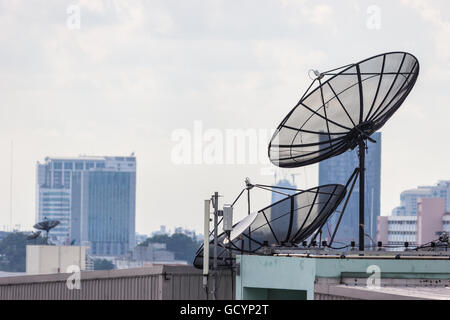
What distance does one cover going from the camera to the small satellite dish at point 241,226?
42.4 meters

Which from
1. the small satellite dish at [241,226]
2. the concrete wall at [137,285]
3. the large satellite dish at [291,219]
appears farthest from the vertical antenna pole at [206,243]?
the large satellite dish at [291,219]

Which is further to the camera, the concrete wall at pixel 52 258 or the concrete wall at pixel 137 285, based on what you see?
the concrete wall at pixel 52 258

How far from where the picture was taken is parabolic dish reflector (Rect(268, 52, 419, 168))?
43.2 m

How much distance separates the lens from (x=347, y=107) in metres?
44.1

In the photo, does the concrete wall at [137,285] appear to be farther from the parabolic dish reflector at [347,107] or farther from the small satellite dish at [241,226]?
the parabolic dish reflector at [347,107]

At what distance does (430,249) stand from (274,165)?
6616 millimetres

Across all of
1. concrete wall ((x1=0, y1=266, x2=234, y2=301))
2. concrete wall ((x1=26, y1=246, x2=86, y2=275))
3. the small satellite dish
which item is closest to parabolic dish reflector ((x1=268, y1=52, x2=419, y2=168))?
the small satellite dish

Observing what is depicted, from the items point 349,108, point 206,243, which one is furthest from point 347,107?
point 206,243

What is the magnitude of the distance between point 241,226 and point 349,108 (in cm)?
560

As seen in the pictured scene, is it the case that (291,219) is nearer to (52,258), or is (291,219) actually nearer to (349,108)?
(349,108)

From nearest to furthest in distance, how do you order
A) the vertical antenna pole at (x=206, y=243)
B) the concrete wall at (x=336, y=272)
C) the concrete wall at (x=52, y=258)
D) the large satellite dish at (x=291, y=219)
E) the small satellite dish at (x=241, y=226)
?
the concrete wall at (x=336, y=272) < the vertical antenna pole at (x=206, y=243) < the small satellite dish at (x=241, y=226) < the large satellite dish at (x=291, y=219) < the concrete wall at (x=52, y=258)

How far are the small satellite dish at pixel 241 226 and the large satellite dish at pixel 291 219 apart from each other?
0.98m
